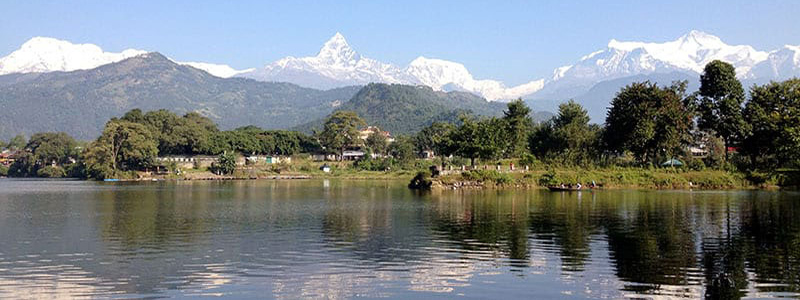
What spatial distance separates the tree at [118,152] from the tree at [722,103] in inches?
3417

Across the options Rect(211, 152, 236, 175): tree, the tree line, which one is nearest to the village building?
Rect(211, 152, 236, 175): tree

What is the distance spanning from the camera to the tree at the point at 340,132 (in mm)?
148250

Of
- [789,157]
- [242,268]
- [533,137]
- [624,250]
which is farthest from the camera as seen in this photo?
[533,137]

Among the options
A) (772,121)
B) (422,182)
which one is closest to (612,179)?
(772,121)

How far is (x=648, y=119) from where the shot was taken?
68.4 meters

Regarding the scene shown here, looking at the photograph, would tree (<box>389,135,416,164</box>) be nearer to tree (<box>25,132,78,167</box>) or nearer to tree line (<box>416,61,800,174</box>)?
tree line (<box>416,61,800,174</box>)

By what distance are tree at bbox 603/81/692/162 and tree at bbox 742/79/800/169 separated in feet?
19.6

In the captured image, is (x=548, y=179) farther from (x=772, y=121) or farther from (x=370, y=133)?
(x=370, y=133)

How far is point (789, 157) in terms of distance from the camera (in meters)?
66.9

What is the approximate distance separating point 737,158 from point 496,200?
37.1 meters

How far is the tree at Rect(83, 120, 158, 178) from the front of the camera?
382 ft

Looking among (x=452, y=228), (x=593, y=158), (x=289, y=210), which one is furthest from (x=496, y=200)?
(x=593, y=158)

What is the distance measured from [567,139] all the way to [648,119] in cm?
1266

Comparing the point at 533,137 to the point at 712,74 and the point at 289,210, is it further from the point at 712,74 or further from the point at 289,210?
the point at 289,210
